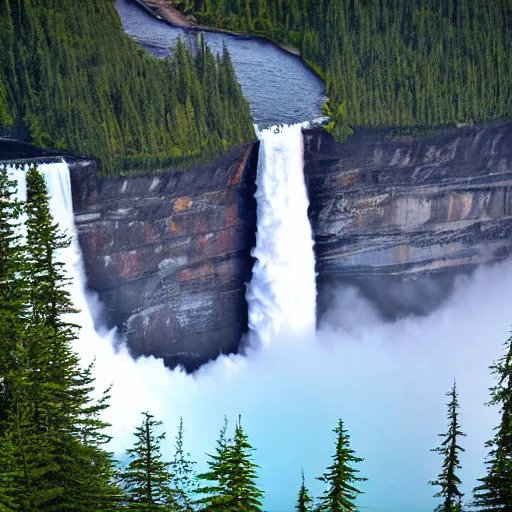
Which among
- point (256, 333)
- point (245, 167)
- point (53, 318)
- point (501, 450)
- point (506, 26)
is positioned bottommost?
point (256, 333)

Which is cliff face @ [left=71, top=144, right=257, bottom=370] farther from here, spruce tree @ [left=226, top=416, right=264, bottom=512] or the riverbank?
spruce tree @ [left=226, top=416, right=264, bottom=512]

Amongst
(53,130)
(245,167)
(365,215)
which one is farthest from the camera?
(365,215)

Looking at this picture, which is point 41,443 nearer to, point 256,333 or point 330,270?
point 256,333

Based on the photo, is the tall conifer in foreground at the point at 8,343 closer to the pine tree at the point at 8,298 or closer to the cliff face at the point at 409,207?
the pine tree at the point at 8,298

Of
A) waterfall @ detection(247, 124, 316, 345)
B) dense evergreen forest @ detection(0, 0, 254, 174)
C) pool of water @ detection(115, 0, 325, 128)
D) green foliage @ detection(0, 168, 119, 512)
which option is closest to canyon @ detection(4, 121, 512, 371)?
waterfall @ detection(247, 124, 316, 345)

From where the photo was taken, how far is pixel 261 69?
182 feet

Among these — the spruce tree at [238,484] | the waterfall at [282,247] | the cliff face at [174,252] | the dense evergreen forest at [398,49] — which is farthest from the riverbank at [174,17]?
the spruce tree at [238,484]

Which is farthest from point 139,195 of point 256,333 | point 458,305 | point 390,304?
Answer: point 458,305

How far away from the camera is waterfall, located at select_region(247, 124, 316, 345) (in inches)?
2015

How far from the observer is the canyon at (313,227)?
Result: 47.3 m

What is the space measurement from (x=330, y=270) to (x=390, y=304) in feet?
15.4

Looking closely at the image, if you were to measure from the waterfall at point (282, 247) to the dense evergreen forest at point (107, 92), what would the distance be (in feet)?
7.55

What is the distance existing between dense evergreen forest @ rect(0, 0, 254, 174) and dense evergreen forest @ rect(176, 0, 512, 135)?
20.2 ft

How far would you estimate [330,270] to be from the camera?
181 ft
